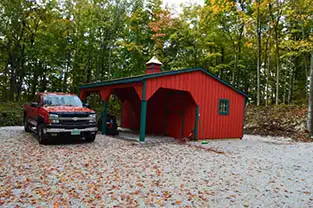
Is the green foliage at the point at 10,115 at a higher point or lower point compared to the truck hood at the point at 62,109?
lower

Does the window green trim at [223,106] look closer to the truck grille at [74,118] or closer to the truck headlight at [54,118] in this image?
the truck grille at [74,118]

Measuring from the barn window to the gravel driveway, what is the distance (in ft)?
13.9

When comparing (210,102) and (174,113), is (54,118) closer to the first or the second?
(174,113)

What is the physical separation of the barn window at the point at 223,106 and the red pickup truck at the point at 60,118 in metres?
6.86

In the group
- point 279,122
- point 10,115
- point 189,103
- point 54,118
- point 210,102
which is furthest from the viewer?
point 279,122

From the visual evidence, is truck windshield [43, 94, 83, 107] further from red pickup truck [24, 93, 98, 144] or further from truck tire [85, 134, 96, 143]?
truck tire [85, 134, 96, 143]

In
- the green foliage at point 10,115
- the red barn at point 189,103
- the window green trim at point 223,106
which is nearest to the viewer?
the red barn at point 189,103

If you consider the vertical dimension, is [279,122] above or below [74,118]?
below

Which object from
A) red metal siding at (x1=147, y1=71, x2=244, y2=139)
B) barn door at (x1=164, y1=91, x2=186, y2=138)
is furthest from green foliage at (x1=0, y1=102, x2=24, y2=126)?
red metal siding at (x1=147, y1=71, x2=244, y2=139)

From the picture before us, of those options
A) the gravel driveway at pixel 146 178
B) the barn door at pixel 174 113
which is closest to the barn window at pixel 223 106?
the barn door at pixel 174 113

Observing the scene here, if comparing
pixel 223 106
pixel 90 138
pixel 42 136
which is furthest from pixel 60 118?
pixel 223 106

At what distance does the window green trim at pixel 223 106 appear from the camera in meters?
12.4

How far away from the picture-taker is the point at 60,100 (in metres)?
9.58

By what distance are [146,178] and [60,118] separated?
4636mm
